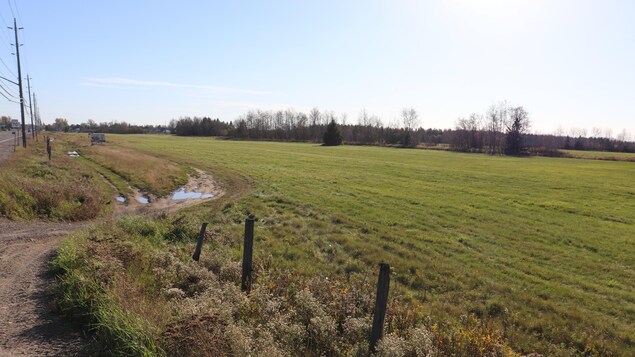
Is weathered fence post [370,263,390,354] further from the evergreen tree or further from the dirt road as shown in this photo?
the evergreen tree

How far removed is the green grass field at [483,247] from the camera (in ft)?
30.8

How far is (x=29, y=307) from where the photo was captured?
677 centimetres

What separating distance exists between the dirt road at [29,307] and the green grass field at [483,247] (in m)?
5.80

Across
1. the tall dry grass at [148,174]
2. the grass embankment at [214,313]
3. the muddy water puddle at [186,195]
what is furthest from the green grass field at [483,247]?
the tall dry grass at [148,174]

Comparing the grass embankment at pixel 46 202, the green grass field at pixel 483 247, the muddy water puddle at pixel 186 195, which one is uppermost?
the grass embankment at pixel 46 202

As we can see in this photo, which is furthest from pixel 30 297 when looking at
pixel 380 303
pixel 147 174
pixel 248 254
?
pixel 147 174

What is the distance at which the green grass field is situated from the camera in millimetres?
9375

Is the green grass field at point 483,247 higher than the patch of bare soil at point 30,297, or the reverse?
the patch of bare soil at point 30,297

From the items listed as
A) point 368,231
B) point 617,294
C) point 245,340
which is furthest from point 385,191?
point 245,340

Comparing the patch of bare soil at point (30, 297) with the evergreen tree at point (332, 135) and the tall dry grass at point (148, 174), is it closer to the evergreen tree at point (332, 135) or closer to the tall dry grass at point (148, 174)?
the tall dry grass at point (148, 174)

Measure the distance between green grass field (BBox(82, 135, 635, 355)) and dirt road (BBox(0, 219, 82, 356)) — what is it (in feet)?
19.0

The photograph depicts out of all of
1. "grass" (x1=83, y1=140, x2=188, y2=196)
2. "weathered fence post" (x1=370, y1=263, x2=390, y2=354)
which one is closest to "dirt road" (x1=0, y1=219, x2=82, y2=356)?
"weathered fence post" (x1=370, y1=263, x2=390, y2=354)

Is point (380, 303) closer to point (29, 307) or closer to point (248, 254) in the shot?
point (248, 254)

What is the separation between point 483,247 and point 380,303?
35.6ft
